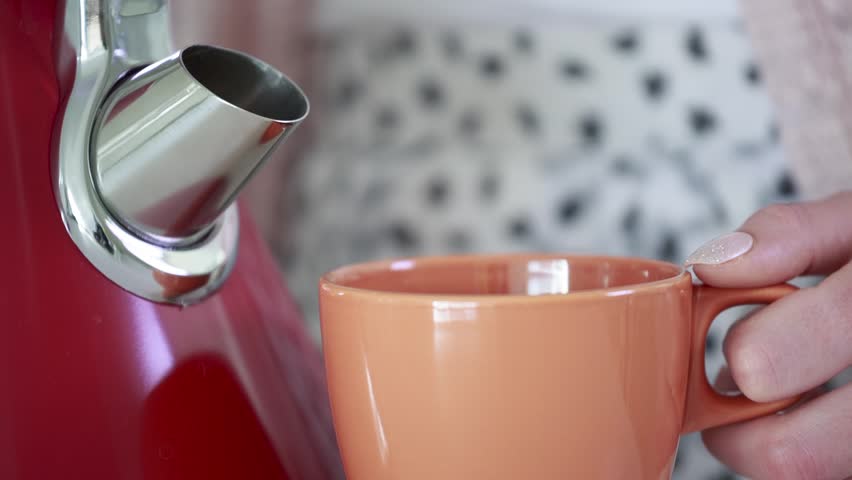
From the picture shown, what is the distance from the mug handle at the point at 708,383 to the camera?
0.28m

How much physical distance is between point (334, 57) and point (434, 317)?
0.53 metres

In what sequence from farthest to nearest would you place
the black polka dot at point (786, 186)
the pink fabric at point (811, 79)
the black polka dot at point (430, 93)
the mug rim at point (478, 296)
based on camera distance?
the black polka dot at point (430, 93) → the black polka dot at point (786, 186) → the pink fabric at point (811, 79) → the mug rim at point (478, 296)

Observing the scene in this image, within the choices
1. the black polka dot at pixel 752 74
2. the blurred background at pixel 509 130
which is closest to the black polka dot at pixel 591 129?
the blurred background at pixel 509 130

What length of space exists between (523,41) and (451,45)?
0.20 feet

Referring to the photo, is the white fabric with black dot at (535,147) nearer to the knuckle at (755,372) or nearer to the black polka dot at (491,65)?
the black polka dot at (491,65)

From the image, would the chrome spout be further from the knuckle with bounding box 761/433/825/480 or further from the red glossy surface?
the knuckle with bounding box 761/433/825/480

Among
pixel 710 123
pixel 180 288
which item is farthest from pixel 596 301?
pixel 710 123

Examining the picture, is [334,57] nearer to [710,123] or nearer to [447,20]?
[447,20]

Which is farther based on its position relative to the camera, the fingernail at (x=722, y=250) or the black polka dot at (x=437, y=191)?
the black polka dot at (x=437, y=191)

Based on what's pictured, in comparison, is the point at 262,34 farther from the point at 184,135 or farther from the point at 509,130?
the point at 184,135

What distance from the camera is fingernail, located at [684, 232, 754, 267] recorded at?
28cm

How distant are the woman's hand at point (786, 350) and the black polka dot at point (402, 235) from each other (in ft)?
1.20

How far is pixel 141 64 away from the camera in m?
0.27

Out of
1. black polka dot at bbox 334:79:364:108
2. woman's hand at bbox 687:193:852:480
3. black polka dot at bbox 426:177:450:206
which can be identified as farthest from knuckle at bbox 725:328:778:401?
black polka dot at bbox 334:79:364:108
